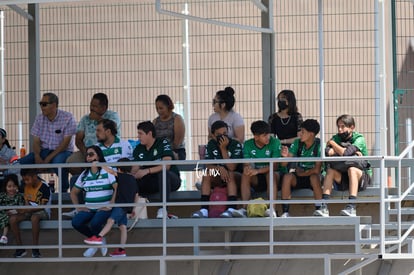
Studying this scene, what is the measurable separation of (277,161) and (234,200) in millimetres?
930

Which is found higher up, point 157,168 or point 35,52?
point 35,52

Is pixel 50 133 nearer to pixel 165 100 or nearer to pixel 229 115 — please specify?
pixel 165 100

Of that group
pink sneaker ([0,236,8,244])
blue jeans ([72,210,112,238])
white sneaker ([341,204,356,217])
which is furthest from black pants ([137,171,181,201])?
white sneaker ([341,204,356,217])

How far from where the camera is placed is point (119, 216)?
14.1 meters

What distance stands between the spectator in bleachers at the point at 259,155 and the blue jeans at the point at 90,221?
4.51ft

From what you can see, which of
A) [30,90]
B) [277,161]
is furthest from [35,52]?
[277,161]

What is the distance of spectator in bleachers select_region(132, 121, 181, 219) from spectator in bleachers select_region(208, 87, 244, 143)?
2.06 ft

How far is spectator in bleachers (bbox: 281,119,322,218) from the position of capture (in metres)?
14.1

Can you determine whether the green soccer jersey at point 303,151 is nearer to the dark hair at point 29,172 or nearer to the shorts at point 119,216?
the shorts at point 119,216

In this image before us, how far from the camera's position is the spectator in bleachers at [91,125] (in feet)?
49.7

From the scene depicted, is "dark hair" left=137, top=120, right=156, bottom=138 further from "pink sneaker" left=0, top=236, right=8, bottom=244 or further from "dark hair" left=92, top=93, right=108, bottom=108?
"pink sneaker" left=0, top=236, right=8, bottom=244

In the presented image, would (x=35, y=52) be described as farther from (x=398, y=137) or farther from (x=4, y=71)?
(x=398, y=137)

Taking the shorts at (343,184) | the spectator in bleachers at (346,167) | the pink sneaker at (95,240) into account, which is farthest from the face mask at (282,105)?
the pink sneaker at (95,240)

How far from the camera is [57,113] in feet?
50.6
